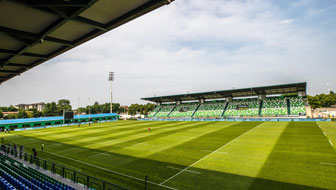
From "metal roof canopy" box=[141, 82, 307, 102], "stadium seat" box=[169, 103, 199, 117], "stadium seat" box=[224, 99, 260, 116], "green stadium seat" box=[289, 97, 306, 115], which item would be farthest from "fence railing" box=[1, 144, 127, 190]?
"green stadium seat" box=[289, 97, 306, 115]

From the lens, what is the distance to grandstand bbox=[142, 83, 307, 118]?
5639 cm

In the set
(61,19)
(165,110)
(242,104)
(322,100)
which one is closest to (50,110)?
(165,110)

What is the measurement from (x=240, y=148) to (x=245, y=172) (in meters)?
7.53

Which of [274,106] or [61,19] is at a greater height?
[61,19]

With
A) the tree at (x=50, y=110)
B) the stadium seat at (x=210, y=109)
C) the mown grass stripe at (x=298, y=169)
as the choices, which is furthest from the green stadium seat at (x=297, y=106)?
the tree at (x=50, y=110)

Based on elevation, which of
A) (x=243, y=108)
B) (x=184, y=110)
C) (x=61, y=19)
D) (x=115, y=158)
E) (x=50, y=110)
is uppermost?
(x=61, y=19)

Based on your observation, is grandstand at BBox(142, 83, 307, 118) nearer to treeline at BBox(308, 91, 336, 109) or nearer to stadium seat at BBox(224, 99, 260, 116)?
stadium seat at BBox(224, 99, 260, 116)

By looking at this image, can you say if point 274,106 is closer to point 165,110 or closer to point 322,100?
point 165,110

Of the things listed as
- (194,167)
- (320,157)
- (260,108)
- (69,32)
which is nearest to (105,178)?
(194,167)

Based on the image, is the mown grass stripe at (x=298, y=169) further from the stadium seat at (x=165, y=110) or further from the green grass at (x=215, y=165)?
the stadium seat at (x=165, y=110)

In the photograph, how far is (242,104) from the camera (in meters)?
66.9

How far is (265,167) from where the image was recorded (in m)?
14.0

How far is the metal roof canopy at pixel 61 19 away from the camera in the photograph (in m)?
6.64

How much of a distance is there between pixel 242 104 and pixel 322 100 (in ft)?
183
